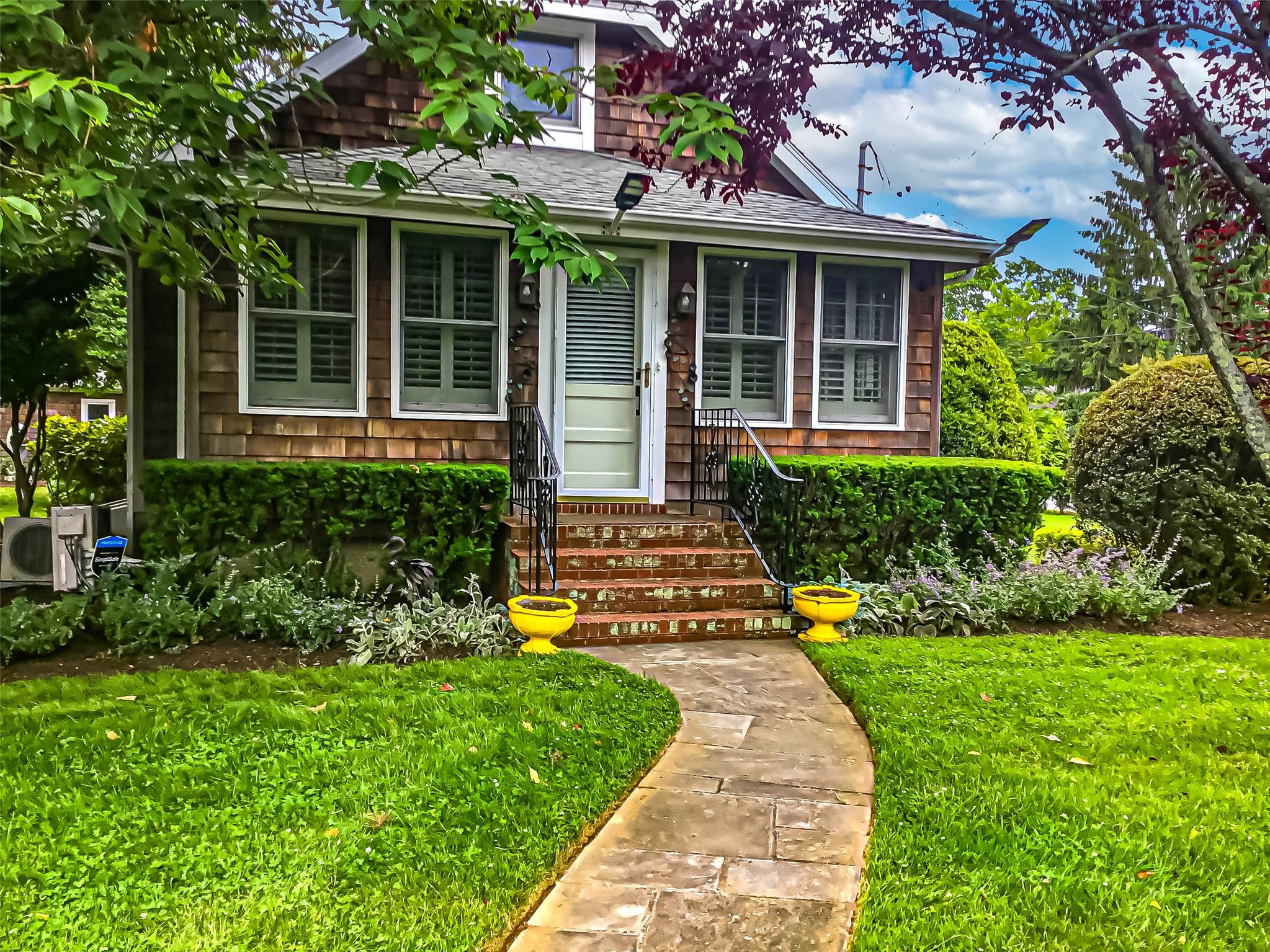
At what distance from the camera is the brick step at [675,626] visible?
5.43 metres

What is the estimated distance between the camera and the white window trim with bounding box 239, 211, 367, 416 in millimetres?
6691

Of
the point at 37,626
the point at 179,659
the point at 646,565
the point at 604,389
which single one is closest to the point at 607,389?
the point at 604,389

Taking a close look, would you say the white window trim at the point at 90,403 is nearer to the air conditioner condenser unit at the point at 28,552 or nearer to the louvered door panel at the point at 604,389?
the air conditioner condenser unit at the point at 28,552

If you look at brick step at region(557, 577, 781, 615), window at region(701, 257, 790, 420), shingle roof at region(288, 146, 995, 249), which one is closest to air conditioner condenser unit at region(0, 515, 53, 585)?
shingle roof at region(288, 146, 995, 249)

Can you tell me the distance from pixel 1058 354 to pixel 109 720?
2378 cm

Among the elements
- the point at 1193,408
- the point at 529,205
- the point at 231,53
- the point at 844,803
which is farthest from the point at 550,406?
the point at 1193,408

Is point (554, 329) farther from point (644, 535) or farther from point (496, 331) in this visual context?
point (644, 535)

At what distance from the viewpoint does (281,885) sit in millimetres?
2434

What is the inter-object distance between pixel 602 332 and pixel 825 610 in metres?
3.41

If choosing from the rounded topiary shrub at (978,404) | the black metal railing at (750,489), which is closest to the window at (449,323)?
the black metal railing at (750,489)

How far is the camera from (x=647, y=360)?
7492mm

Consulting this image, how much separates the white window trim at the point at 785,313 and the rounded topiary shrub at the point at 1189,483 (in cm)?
280

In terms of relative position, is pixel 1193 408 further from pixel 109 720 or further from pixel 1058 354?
pixel 1058 354

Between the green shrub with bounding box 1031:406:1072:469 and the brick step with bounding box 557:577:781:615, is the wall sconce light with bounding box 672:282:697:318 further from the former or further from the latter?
the green shrub with bounding box 1031:406:1072:469
